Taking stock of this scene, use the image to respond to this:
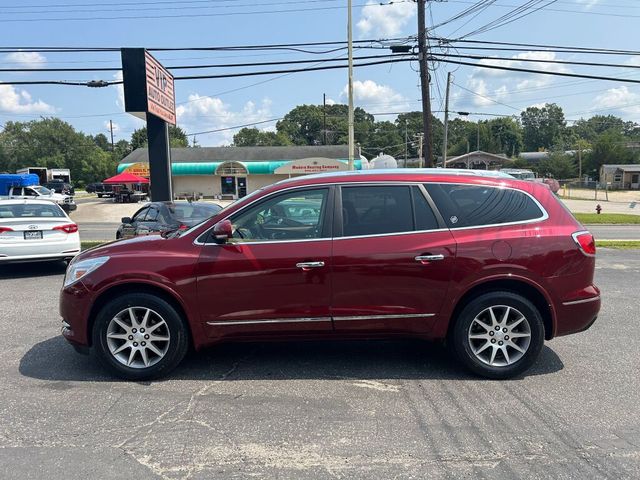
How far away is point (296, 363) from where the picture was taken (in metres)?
4.54

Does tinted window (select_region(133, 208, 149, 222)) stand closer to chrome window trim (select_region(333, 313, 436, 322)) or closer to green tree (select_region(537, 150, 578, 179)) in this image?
chrome window trim (select_region(333, 313, 436, 322))

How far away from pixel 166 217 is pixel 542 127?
5849 inches

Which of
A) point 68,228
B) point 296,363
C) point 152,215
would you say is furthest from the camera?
point 152,215

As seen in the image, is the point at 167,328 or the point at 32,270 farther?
the point at 32,270

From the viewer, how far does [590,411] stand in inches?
142

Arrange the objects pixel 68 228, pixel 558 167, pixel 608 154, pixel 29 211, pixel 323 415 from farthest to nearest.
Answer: pixel 608 154 < pixel 558 167 < pixel 29 211 < pixel 68 228 < pixel 323 415

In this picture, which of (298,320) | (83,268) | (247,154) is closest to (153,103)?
(83,268)

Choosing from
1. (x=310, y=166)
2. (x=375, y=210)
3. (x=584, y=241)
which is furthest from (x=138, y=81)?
(x=310, y=166)

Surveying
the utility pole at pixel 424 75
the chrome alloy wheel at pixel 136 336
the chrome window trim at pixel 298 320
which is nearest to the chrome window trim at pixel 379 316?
the chrome window trim at pixel 298 320

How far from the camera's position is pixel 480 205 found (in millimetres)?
4270

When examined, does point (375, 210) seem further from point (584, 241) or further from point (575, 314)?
point (575, 314)

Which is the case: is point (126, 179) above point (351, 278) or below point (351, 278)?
above

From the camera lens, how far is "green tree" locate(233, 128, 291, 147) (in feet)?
349

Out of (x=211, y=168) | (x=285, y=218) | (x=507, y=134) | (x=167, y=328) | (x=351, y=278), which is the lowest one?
(x=167, y=328)
